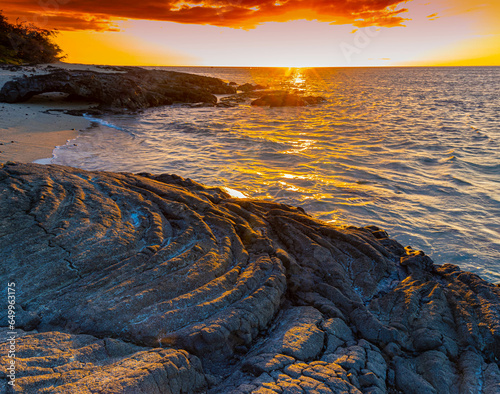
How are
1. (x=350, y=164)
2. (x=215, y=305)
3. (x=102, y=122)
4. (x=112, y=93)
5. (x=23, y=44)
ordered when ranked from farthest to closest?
(x=23, y=44), (x=112, y=93), (x=102, y=122), (x=350, y=164), (x=215, y=305)

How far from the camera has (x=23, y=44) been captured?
52875 mm

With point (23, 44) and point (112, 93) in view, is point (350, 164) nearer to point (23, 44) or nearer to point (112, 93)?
point (112, 93)

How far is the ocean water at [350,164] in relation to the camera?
28.4ft

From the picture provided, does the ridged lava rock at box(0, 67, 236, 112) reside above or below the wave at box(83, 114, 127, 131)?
above

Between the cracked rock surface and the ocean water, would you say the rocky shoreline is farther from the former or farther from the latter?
the cracked rock surface

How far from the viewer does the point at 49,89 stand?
24219 mm

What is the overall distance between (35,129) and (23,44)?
5186 centimetres

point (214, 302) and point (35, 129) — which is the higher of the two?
point (35, 129)

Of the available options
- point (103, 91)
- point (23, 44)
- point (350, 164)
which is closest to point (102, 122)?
point (103, 91)

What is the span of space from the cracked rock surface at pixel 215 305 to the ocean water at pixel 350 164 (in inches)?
118

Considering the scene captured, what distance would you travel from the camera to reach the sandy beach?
466 inches

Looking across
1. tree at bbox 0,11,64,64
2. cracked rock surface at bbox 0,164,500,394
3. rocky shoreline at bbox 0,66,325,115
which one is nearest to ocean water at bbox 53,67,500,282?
cracked rock surface at bbox 0,164,500,394

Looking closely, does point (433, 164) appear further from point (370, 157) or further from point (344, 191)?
point (344, 191)

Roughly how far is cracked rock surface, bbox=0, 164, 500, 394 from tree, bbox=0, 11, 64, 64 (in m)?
56.2
